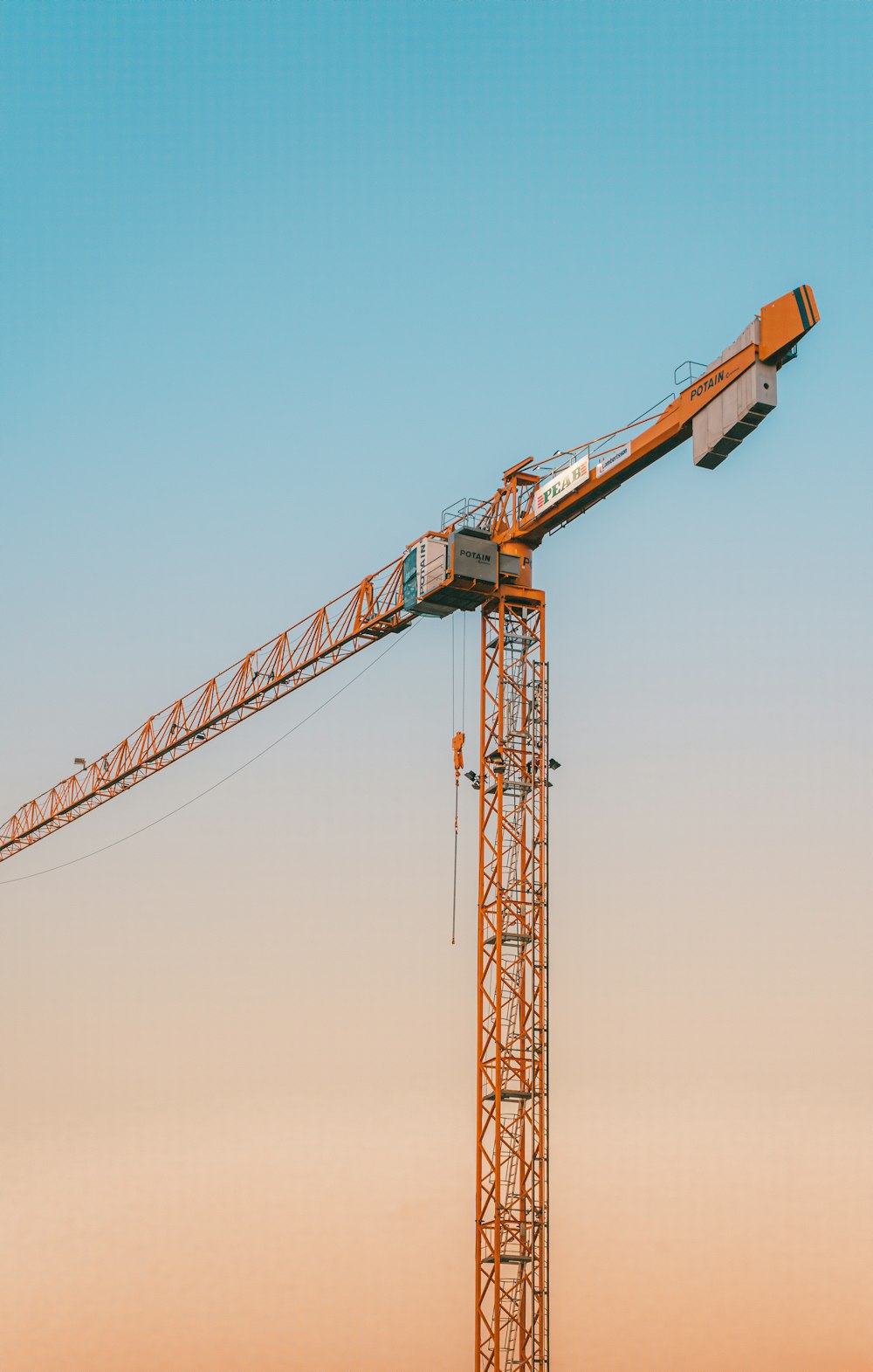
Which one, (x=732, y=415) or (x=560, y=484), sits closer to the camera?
(x=732, y=415)

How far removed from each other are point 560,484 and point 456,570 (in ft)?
20.1

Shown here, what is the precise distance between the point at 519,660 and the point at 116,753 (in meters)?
38.7

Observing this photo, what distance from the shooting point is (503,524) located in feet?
243

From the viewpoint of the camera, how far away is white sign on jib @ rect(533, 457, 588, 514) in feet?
227

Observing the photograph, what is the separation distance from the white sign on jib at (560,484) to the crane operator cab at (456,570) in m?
2.93

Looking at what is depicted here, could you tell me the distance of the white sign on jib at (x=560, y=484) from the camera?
69062 mm

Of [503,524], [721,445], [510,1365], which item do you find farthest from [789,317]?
[510,1365]

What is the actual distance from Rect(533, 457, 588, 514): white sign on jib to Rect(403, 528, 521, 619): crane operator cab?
2.93m

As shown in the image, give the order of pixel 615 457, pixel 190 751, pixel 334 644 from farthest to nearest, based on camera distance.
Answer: pixel 190 751
pixel 334 644
pixel 615 457

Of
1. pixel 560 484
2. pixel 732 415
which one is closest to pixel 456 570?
pixel 560 484

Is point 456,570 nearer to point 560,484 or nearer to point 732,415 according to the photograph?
point 560,484

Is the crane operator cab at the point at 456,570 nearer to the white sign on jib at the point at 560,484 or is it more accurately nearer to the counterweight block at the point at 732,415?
the white sign on jib at the point at 560,484

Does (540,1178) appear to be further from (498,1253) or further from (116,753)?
(116,753)

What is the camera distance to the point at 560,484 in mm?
70250
